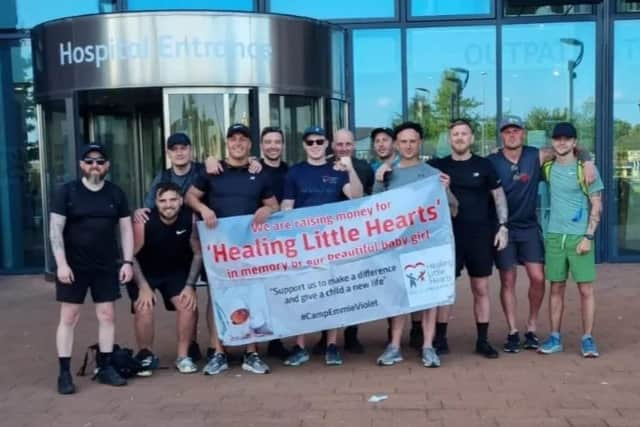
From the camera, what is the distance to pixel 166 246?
625 centimetres

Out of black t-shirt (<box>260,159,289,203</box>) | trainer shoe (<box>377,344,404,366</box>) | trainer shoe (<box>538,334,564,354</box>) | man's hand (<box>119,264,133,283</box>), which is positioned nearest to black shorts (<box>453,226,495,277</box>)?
trainer shoe (<box>538,334,564,354</box>)

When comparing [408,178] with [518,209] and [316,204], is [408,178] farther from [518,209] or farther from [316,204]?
[518,209]

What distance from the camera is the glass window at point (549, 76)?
11.9m

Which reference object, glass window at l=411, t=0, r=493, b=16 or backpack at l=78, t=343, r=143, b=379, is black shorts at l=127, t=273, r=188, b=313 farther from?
glass window at l=411, t=0, r=493, b=16

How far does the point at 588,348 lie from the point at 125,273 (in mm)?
3625

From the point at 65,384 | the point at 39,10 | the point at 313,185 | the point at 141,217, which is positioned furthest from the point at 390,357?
the point at 39,10

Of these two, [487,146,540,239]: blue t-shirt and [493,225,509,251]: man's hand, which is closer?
[493,225,509,251]: man's hand

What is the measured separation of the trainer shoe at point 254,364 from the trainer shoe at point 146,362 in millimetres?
708

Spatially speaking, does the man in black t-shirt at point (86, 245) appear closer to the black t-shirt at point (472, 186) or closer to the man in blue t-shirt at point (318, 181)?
the man in blue t-shirt at point (318, 181)

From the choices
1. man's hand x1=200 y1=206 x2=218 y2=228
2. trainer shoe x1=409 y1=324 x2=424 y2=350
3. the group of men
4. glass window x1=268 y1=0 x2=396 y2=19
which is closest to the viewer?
the group of men

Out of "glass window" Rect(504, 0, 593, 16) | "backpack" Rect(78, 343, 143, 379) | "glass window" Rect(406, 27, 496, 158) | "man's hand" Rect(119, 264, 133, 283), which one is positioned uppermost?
"glass window" Rect(504, 0, 593, 16)

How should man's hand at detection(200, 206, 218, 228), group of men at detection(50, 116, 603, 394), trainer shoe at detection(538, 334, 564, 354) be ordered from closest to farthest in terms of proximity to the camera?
group of men at detection(50, 116, 603, 394) < man's hand at detection(200, 206, 218, 228) < trainer shoe at detection(538, 334, 564, 354)

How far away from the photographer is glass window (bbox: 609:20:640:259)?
11.8 meters

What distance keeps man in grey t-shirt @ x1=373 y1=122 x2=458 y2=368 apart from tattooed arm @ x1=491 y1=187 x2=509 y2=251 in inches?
12.9
